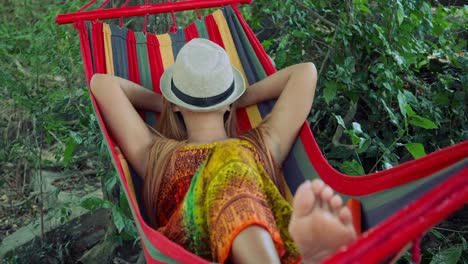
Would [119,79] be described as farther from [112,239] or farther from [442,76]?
[442,76]

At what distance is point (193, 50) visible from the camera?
2240mm

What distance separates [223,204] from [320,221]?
376 millimetres

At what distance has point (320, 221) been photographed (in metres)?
1.50

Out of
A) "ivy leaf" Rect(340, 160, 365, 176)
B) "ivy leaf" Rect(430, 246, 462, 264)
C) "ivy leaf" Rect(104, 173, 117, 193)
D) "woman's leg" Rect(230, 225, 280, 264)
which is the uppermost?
"woman's leg" Rect(230, 225, 280, 264)

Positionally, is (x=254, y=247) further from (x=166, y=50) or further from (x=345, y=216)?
(x=166, y=50)

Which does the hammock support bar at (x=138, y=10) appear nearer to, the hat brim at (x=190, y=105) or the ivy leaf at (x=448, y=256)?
the hat brim at (x=190, y=105)

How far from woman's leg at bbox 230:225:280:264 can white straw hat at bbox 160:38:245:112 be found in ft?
1.90

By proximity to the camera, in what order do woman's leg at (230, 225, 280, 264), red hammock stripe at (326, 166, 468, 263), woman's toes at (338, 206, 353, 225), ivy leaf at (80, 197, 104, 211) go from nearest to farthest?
red hammock stripe at (326, 166, 468, 263)
woman's toes at (338, 206, 353, 225)
woman's leg at (230, 225, 280, 264)
ivy leaf at (80, 197, 104, 211)

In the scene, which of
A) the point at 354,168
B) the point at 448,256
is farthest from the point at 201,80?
the point at 448,256

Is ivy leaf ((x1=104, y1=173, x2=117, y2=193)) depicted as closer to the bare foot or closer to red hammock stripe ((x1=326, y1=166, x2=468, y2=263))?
the bare foot

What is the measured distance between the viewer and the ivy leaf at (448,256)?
2.26m

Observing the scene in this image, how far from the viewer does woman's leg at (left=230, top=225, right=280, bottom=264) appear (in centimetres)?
166

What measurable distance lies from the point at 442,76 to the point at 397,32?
0.94 ft

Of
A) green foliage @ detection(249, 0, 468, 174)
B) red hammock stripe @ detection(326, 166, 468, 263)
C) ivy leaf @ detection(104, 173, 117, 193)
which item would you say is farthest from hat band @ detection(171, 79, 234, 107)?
red hammock stripe @ detection(326, 166, 468, 263)
